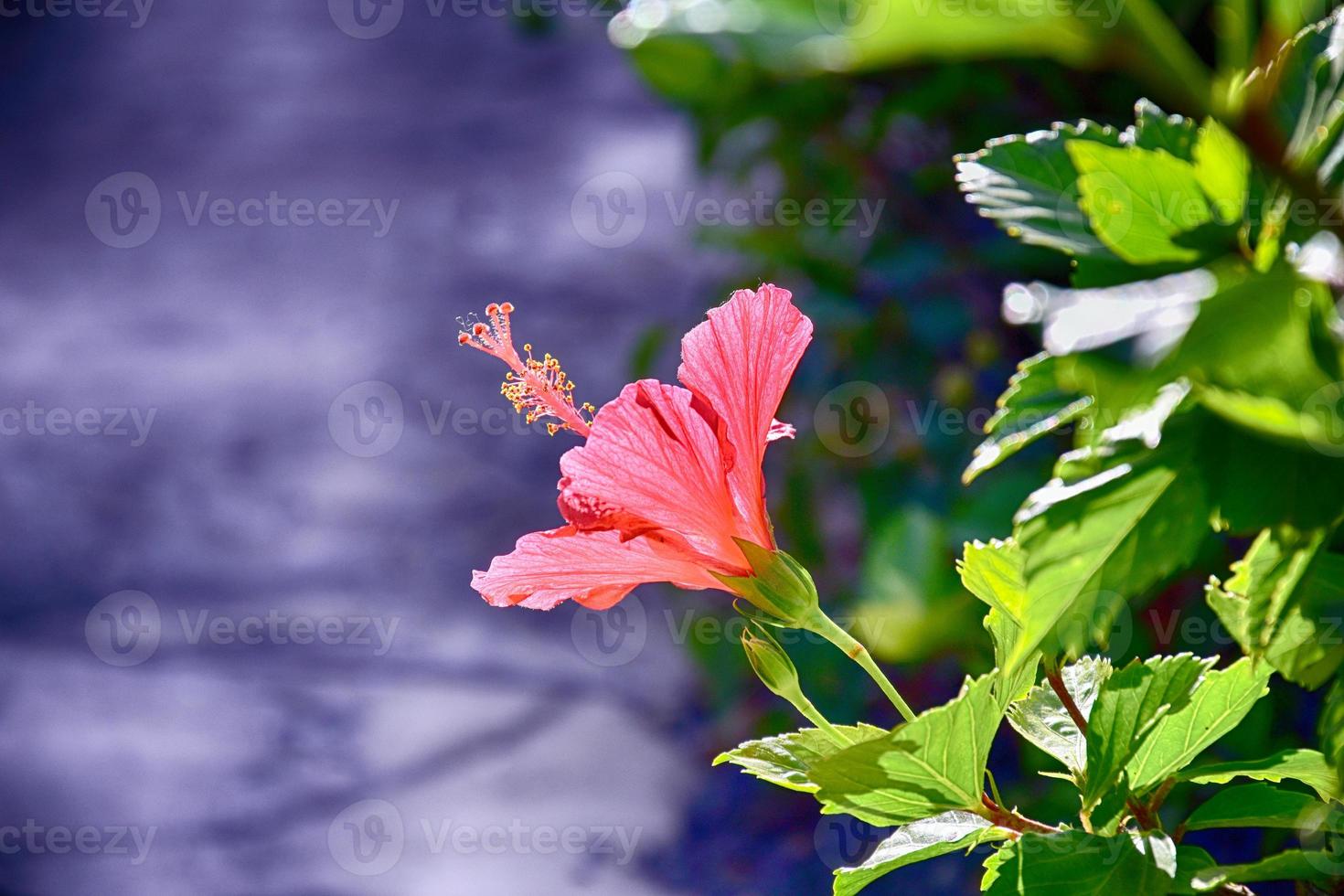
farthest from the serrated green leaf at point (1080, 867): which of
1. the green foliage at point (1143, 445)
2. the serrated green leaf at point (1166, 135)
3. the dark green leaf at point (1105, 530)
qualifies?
the serrated green leaf at point (1166, 135)

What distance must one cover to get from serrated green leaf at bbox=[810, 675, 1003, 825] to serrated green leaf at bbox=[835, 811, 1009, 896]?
0.4 inches

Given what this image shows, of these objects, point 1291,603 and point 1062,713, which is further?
point 1062,713

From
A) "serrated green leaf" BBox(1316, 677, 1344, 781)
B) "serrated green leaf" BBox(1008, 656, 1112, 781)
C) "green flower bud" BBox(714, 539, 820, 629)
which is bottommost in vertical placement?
"serrated green leaf" BBox(1008, 656, 1112, 781)

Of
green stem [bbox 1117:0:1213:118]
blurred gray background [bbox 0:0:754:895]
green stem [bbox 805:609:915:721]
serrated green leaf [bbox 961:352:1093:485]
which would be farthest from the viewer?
blurred gray background [bbox 0:0:754:895]

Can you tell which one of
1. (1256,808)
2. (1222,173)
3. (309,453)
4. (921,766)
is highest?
(309,453)

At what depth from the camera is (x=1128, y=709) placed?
1.44 ft

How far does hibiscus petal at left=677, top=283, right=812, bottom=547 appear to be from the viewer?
1.62ft

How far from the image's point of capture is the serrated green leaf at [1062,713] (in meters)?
0.48

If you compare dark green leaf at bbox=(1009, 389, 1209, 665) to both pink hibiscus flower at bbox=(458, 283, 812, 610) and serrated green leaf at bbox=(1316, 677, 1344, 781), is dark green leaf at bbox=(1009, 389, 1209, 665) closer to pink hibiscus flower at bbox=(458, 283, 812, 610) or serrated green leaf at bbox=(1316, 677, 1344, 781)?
serrated green leaf at bbox=(1316, 677, 1344, 781)

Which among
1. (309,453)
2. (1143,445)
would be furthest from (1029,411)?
(309,453)

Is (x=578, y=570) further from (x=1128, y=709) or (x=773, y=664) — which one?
(x=1128, y=709)

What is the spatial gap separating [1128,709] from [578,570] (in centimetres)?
22

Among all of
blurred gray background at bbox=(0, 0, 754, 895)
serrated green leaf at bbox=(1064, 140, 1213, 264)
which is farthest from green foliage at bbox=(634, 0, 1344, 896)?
blurred gray background at bbox=(0, 0, 754, 895)

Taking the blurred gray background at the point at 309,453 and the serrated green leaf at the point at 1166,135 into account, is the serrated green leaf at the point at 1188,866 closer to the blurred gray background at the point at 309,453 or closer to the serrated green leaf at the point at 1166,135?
the serrated green leaf at the point at 1166,135
